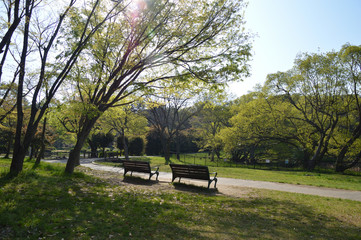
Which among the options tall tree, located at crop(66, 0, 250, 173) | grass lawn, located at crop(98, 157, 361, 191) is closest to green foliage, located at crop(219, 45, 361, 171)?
grass lawn, located at crop(98, 157, 361, 191)

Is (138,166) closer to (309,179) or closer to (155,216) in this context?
(155,216)

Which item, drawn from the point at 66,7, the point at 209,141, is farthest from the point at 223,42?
the point at 209,141

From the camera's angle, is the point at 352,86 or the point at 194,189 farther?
the point at 352,86

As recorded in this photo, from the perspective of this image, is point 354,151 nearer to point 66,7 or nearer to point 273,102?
point 273,102

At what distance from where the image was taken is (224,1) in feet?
28.0

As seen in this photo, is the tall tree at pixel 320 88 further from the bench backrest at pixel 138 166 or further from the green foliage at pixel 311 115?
the bench backrest at pixel 138 166

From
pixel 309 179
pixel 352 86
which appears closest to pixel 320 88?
pixel 352 86

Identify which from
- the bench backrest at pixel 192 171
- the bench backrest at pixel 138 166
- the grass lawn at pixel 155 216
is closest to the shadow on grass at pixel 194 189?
the bench backrest at pixel 192 171

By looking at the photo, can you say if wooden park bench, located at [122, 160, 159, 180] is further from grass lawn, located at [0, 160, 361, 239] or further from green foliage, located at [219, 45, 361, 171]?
green foliage, located at [219, 45, 361, 171]

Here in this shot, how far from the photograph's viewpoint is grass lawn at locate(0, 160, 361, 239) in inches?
150

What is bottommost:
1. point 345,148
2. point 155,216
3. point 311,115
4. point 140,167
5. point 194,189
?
point 194,189

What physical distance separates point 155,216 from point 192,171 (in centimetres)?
411

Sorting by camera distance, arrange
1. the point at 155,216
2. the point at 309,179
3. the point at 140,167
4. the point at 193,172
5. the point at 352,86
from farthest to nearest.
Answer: the point at 352,86 → the point at 309,179 → the point at 140,167 → the point at 193,172 → the point at 155,216

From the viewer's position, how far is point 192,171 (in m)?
8.81
